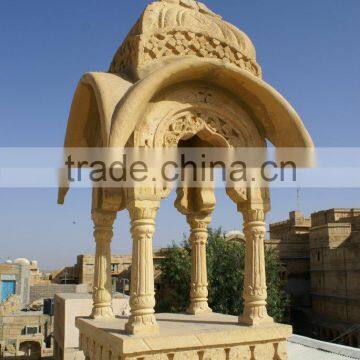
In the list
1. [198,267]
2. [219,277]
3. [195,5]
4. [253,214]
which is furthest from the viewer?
[219,277]

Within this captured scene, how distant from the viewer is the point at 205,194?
7789mm

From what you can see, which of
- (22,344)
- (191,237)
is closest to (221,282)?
(22,344)

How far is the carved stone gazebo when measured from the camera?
17.6ft

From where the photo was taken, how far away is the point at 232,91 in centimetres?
655

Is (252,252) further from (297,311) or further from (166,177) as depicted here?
(297,311)

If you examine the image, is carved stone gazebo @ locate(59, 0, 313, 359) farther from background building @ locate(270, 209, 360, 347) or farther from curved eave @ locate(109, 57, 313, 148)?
background building @ locate(270, 209, 360, 347)

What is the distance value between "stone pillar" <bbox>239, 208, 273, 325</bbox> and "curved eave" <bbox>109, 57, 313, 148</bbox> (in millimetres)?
1213

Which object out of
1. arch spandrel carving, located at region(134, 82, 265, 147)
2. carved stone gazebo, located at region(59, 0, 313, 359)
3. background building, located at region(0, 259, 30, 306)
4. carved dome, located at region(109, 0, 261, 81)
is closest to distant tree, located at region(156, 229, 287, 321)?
background building, located at region(0, 259, 30, 306)

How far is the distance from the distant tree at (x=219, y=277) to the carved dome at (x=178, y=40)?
19570 mm

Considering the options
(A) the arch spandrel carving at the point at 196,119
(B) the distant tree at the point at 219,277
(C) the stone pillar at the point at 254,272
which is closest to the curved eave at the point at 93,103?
(A) the arch spandrel carving at the point at 196,119

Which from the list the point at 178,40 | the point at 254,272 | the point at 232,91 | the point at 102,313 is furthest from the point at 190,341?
the point at 178,40

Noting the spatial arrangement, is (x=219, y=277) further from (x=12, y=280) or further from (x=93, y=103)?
(x=93, y=103)

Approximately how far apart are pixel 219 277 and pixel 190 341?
19.9 meters

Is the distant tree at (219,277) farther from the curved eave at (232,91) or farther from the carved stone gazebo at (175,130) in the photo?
the curved eave at (232,91)
